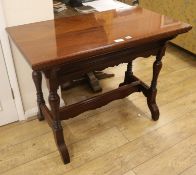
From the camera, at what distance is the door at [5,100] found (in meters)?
1.58

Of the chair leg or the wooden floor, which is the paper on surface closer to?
the wooden floor

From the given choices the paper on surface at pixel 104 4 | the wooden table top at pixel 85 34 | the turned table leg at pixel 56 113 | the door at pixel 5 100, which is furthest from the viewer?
the paper on surface at pixel 104 4

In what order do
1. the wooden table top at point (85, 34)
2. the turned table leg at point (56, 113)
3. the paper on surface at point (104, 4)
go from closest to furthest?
the wooden table top at point (85, 34) → the turned table leg at point (56, 113) → the paper on surface at point (104, 4)

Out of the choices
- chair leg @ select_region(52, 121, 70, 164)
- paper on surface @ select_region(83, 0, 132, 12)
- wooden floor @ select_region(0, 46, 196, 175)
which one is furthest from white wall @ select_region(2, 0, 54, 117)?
paper on surface @ select_region(83, 0, 132, 12)

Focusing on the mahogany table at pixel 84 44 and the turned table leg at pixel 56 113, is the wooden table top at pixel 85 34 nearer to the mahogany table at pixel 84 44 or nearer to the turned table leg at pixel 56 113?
the mahogany table at pixel 84 44

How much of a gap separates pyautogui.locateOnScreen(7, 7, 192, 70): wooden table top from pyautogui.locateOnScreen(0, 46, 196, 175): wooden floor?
0.76 m

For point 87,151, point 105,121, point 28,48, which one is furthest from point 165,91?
point 28,48

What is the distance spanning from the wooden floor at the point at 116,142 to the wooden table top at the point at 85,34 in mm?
761

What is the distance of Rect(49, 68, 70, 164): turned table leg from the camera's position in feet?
4.01

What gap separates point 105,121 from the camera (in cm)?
186

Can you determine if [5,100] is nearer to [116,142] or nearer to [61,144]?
[61,144]

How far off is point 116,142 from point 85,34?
0.81m

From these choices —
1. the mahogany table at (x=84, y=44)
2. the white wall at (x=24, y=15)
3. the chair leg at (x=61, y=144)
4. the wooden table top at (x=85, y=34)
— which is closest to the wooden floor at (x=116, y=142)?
the chair leg at (x=61, y=144)

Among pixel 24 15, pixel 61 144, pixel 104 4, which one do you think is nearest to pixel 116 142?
pixel 61 144
